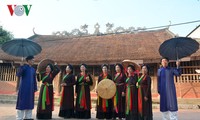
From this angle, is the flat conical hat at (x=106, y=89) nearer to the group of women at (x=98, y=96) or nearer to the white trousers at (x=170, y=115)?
the group of women at (x=98, y=96)

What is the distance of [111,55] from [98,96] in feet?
22.3

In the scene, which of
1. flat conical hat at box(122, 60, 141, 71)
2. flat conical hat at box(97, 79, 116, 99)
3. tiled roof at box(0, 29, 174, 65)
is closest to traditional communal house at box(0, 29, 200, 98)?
tiled roof at box(0, 29, 174, 65)

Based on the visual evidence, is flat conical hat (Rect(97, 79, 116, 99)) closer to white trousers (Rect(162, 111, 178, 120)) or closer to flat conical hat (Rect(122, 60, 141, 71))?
flat conical hat (Rect(122, 60, 141, 71))

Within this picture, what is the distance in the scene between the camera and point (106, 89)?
6.50 m

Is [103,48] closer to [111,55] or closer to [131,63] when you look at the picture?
[111,55]

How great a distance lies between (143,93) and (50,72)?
2.99 meters

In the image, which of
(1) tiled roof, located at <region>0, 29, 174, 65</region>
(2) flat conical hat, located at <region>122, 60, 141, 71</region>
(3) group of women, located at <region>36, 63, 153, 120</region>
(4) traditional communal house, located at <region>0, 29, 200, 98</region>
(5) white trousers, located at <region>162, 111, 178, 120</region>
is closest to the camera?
(5) white trousers, located at <region>162, 111, 178, 120</region>

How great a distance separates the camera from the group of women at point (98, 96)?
612 cm

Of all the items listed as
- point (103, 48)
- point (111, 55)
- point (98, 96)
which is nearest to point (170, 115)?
point (98, 96)

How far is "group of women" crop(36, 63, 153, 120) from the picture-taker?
6.12 metres

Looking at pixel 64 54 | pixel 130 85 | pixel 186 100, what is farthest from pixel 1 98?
pixel 186 100

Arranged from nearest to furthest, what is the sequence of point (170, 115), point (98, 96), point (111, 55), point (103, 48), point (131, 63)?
point (170, 115) < point (131, 63) < point (98, 96) < point (111, 55) < point (103, 48)

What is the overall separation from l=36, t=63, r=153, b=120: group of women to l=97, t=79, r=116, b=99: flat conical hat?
0.72ft

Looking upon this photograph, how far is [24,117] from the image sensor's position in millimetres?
6109
